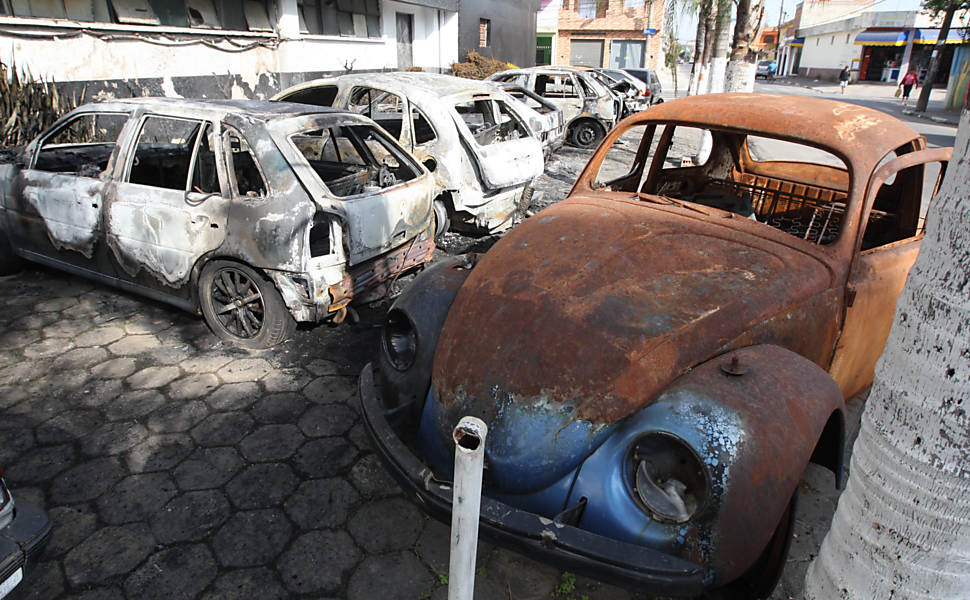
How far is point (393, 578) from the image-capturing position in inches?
97.0

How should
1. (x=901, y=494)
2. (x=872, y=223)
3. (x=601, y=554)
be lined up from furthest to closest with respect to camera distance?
(x=872, y=223), (x=601, y=554), (x=901, y=494)

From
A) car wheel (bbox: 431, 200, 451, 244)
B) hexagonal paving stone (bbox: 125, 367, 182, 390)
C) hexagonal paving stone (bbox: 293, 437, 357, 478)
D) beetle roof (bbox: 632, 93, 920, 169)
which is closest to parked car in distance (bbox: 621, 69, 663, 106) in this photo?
car wheel (bbox: 431, 200, 451, 244)

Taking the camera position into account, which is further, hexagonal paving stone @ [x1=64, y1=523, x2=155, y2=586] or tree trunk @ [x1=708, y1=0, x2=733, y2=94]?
tree trunk @ [x1=708, y1=0, x2=733, y2=94]

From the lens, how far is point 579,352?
229 centimetres

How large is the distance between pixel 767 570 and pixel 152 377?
12.1ft

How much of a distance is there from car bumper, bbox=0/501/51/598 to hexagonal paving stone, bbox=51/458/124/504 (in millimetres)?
703

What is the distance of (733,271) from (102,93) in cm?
1048

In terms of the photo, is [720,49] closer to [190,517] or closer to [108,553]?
[190,517]

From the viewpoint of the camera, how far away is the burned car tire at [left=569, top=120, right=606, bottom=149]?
1306 cm

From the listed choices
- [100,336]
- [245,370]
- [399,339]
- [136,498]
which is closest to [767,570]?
[399,339]

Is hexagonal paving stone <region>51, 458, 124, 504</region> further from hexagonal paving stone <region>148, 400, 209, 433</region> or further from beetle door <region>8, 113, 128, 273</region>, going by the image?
beetle door <region>8, 113, 128, 273</region>

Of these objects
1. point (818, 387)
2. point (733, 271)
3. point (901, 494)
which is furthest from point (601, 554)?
point (733, 271)

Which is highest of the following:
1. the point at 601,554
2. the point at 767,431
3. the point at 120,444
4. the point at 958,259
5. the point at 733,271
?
the point at 958,259

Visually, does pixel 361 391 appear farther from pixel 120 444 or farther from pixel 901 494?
pixel 901 494
